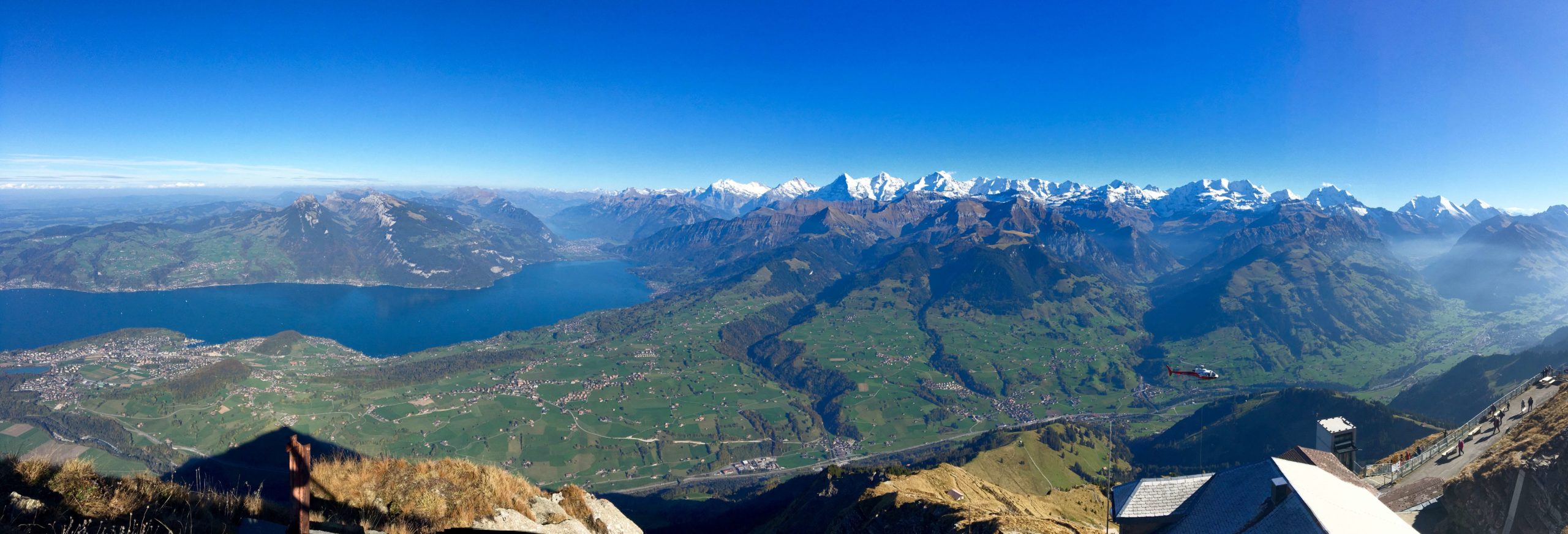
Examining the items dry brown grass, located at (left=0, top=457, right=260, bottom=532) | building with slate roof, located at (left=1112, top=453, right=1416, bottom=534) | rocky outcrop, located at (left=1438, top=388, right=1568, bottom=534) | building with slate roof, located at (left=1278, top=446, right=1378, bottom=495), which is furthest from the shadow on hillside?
rocky outcrop, located at (left=1438, top=388, right=1568, bottom=534)

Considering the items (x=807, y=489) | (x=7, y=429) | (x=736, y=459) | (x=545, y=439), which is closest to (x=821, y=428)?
(x=736, y=459)

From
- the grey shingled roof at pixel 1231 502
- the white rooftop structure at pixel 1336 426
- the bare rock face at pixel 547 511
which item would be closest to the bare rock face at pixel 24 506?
the bare rock face at pixel 547 511

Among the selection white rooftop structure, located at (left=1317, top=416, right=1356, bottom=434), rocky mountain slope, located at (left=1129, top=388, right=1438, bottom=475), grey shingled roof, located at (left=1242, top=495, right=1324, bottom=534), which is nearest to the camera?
grey shingled roof, located at (left=1242, top=495, right=1324, bottom=534)

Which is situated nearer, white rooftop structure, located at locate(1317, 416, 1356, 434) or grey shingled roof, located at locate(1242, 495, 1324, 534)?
grey shingled roof, located at locate(1242, 495, 1324, 534)

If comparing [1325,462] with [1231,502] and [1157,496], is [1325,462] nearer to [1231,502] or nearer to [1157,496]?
[1231,502]

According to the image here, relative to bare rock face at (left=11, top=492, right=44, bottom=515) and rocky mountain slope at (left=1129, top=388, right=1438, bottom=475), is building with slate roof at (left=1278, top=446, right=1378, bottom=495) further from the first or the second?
rocky mountain slope at (left=1129, top=388, right=1438, bottom=475)
